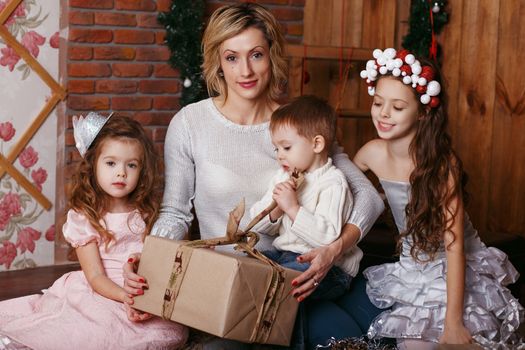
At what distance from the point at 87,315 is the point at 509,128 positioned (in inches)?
87.6

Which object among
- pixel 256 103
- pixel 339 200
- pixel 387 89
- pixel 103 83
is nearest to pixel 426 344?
pixel 339 200

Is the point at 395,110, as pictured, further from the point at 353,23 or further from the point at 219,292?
the point at 353,23

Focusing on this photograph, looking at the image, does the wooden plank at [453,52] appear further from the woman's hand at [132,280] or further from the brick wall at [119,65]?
the woman's hand at [132,280]

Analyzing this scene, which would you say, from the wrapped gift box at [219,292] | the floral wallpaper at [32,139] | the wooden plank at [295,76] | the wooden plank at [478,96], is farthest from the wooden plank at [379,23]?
the wrapped gift box at [219,292]

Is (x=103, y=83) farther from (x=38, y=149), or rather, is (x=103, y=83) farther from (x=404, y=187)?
(x=404, y=187)

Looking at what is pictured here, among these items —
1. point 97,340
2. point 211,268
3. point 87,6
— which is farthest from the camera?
point 87,6

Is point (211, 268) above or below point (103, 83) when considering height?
below

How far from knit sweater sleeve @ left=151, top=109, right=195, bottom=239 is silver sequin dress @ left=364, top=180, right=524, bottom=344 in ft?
2.01

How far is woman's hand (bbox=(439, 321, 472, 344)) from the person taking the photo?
2.31m

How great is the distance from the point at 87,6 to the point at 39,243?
120 centimetres

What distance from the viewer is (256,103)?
2670mm

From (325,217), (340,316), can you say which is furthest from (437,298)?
(325,217)

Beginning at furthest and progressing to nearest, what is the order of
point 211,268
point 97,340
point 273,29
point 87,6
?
point 87,6 → point 273,29 → point 97,340 → point 211,268

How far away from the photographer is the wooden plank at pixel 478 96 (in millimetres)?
3834
